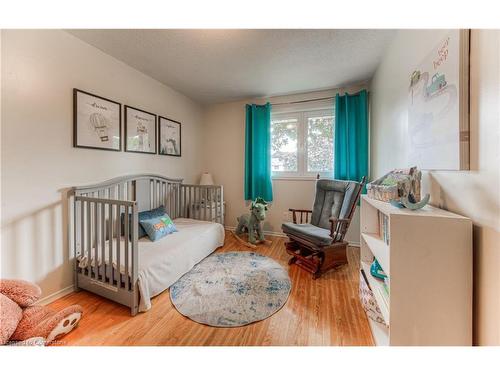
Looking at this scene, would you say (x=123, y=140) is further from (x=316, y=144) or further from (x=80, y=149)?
(x=316, y=144)

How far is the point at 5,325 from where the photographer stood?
1.11 metres

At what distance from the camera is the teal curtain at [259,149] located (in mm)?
3293

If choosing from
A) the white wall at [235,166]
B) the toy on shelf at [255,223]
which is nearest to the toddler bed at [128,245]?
the toy on shelf at [255,223]

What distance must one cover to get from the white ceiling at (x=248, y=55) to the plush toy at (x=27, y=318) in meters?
2.09

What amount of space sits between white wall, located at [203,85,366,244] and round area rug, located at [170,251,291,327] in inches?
46.0

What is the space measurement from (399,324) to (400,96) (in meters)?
1.67

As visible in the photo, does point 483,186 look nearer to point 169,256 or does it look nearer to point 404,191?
point 404,191

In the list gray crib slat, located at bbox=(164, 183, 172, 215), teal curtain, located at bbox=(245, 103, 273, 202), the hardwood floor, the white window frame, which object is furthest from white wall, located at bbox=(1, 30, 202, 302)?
the white window frame

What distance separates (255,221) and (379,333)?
1981 millimetres

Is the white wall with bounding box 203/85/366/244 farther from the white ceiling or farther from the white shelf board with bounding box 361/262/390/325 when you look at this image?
the white shelf board with bounding box 361/262/390/325

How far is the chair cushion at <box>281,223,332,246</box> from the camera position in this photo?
6.78 ft

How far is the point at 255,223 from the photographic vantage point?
9.96 feet

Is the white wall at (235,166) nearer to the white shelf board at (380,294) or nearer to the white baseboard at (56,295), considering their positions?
the white shelf board at (380,294)

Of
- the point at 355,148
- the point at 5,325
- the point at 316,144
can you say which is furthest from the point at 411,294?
the point at 316,144
